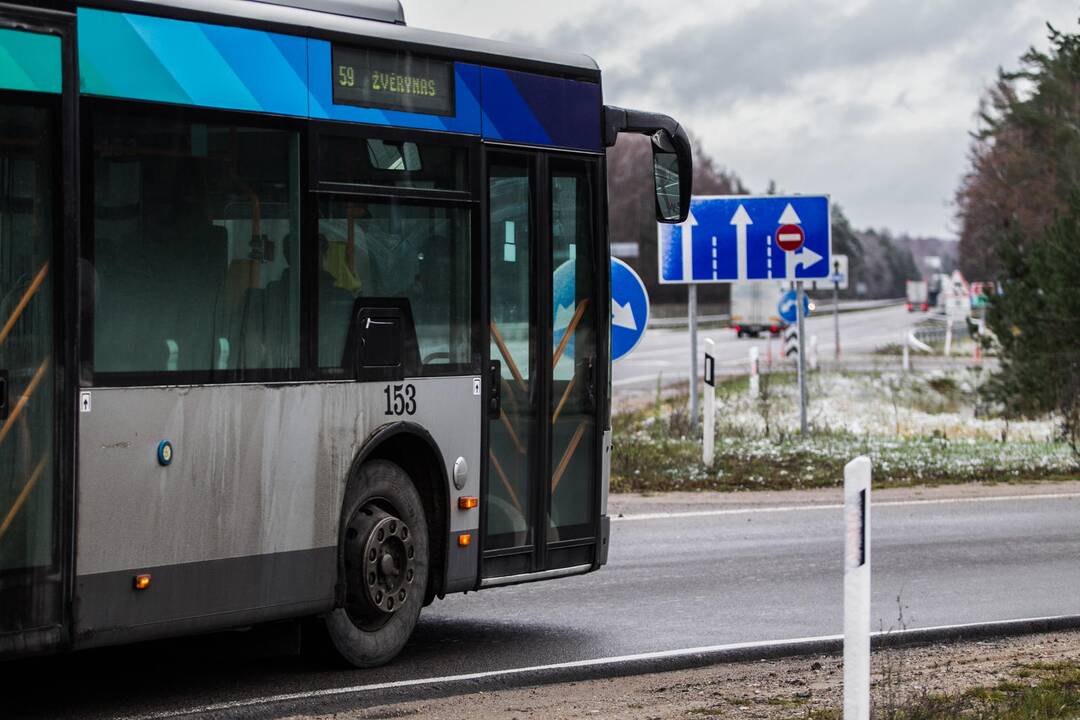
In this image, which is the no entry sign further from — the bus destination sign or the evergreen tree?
the bus destination sign

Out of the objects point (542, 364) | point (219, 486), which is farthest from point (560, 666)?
point (219, 486)

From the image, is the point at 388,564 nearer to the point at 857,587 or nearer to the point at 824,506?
the point at 857,587

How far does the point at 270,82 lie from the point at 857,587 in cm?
363

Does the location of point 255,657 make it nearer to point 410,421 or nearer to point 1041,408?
point 410,421

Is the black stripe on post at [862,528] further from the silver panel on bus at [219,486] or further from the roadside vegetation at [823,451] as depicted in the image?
the roadside vegetation at [823,451]

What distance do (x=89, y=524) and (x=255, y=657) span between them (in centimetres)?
218

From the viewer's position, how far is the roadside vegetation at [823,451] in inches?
737

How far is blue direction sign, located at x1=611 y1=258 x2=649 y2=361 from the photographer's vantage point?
17.8 metres

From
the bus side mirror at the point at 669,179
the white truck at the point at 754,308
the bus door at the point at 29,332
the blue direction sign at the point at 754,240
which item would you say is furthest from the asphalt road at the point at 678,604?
the white truck at the point at 754,308

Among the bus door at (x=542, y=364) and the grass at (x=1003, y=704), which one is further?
the bus door at (x=542, y=364)

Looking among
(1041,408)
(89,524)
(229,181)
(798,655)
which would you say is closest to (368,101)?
(229,181)

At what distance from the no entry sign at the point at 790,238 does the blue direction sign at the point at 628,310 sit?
159 inches

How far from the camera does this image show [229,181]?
7.77 metres

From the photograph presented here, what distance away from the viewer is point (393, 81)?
28.6 feet
